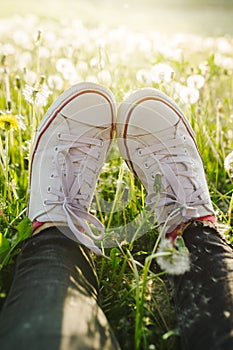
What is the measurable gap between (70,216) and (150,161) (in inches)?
13.7

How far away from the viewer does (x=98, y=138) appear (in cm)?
154

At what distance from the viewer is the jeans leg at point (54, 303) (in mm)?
846

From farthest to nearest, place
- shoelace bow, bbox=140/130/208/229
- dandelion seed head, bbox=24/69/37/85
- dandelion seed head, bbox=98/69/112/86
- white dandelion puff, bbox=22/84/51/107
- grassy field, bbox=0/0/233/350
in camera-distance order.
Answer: dandelion seed head, bbox=98/69/112/86
dandelion seed head, bbox=24/69/37/85
white dandelion puff, bbox=22/84/51/107
shoelace bow, bbox=140/130/208/229
grassy field, bbox=0/0/233/350

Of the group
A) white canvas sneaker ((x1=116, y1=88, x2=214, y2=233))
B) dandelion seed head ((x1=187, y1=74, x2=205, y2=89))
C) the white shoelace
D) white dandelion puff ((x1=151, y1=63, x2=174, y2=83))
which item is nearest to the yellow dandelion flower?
the white shoelace

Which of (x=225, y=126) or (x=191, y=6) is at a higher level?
(x=191, y=6)

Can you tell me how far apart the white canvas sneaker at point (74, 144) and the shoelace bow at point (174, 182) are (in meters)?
0.14

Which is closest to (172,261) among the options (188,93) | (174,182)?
(174,182)

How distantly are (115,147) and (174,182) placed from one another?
51 centimetres

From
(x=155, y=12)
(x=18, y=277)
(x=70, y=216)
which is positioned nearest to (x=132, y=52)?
(x=70, y=216)

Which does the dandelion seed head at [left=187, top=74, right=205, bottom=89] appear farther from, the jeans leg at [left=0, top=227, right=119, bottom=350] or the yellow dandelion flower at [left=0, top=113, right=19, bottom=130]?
the jeans leg at [left=0, top=227, right=119, bottom=350]

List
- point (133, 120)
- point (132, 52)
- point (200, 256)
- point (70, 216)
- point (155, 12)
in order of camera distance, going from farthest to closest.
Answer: point (155, 12)
point (132, 52)
point (133, 120)
point (70, 216)
point (200, 256)

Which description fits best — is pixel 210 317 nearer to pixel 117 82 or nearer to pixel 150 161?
pixel 150 161

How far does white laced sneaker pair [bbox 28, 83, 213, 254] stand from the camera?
1420 mm

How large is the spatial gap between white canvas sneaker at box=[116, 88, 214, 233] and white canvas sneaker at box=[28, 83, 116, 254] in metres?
0.05
